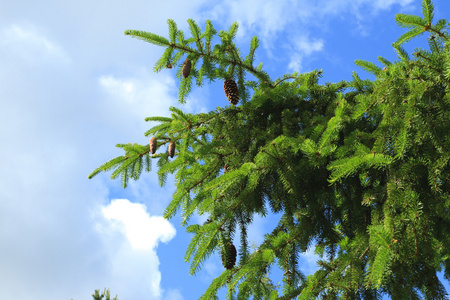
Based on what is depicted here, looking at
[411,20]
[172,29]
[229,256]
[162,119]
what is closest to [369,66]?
[411,20]

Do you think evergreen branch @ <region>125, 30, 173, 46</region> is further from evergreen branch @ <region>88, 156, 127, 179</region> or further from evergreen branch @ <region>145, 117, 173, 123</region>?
evergreen branch @ <region>88, 156, 127, 179</region>

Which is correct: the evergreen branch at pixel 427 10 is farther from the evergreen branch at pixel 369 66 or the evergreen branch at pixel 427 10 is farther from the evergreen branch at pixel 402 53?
the evergreen branch at pixel 369 66

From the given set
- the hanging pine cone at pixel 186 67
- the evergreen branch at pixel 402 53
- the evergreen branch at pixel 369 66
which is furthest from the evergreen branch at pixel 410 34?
the hanging pine cone at pixel 186 67

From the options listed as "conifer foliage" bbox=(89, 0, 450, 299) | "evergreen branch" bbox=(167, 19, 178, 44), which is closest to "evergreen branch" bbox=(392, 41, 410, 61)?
"conifer foliage" bbox=(89, 0, 450, 299)

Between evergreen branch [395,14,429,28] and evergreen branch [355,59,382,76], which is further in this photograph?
evergreen branch [355,59,382,76]

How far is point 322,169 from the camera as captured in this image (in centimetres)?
364

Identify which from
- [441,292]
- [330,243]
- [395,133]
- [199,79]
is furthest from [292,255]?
[199,79]

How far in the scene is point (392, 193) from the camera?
8.76 feet

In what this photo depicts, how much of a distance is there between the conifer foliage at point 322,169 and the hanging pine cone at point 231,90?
2 centimetres

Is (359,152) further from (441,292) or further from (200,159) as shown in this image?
(200,159)

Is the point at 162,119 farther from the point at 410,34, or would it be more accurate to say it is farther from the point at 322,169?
the point at 410,34

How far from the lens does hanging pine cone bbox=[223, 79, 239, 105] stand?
3.99 meters

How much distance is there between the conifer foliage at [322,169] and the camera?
2725 mm

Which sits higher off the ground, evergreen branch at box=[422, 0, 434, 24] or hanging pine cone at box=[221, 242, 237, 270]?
evergreen branch at box=[422, 0, 434, 24]
